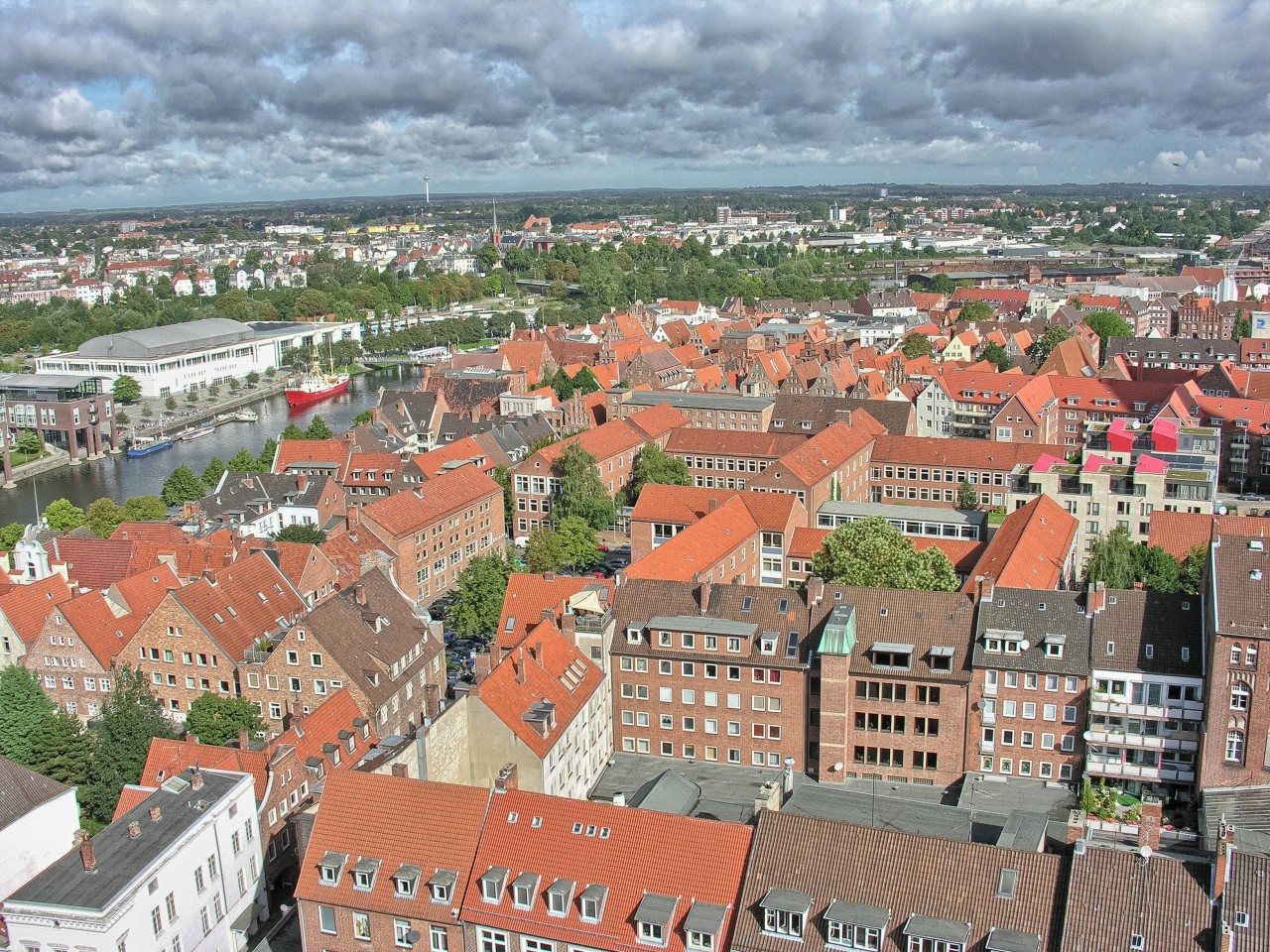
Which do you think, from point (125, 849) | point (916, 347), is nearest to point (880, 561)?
point (125, 849)

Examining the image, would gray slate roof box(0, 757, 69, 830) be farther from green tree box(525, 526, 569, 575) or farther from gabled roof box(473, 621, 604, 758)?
green tree box(525, 526, 569, 575)

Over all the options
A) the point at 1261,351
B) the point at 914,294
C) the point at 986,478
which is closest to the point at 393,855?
the point at 986,478

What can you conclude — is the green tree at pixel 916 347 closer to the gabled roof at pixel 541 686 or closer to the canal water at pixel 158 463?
the canal water at pixel 158 463

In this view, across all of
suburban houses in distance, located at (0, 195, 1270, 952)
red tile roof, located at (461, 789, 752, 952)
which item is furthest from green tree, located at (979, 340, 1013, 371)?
red tile roof, located at (461, 789, 752, 952)

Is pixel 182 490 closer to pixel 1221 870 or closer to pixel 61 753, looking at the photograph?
pixel 61 753

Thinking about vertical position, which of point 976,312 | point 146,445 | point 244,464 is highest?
point 976,312
